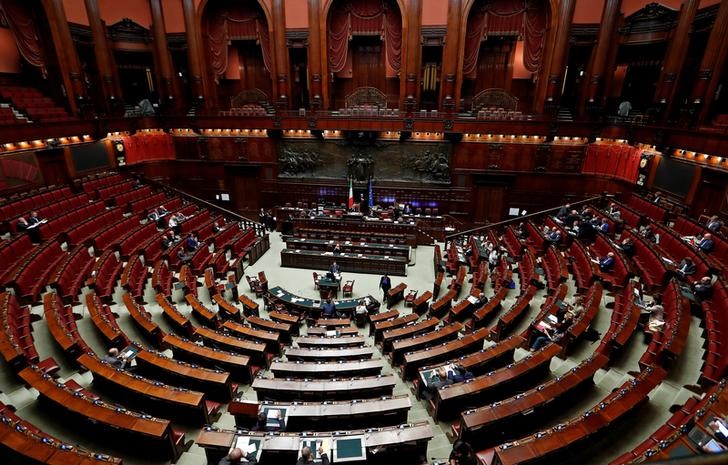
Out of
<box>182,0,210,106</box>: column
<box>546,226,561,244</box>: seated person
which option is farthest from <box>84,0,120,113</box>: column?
<box>546,226,561,244</box>: seated person

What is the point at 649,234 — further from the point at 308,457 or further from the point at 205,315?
the point at 205,315

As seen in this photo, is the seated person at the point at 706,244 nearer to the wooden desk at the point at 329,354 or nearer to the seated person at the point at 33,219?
the wooden desk at the point at 329,354

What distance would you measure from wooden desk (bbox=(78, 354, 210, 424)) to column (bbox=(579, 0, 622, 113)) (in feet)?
53.9

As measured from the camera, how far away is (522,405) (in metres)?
4.92

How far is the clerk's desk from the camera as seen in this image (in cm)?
457

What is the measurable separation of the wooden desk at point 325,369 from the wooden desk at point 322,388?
372mm

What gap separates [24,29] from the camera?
13.8 metres

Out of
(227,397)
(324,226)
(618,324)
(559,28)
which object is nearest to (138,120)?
(324,226)

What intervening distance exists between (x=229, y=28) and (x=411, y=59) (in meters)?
8.60

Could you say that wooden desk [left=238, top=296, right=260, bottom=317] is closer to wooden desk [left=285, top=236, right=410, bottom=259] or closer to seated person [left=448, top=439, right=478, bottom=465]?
wooden desk [left=285, top=236, right=410, bottom=259]

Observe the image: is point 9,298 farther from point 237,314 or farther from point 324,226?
point 324,226

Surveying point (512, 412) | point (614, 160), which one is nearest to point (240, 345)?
point (512, 412)

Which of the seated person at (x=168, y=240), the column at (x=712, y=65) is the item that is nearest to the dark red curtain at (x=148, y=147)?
the seated person at (x=168, y=240)

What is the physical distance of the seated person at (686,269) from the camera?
25.4 feet
